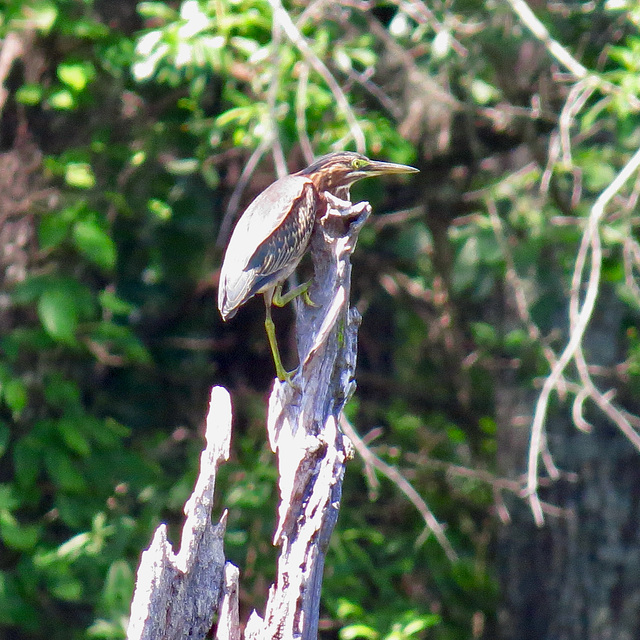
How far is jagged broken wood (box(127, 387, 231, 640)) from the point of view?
8.16 ft

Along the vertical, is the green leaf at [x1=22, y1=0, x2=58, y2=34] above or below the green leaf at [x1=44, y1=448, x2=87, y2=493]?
above

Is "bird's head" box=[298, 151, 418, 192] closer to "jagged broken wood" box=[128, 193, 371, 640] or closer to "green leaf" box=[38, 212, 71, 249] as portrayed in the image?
"jagged broken wood" box=[128, 193, 371, 640]

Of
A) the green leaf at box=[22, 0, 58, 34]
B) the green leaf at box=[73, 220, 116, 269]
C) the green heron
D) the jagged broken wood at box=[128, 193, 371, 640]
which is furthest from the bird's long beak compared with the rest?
the green leaf at box=[22, 0, 58, 34]

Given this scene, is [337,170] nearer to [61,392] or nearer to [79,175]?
[79,175]

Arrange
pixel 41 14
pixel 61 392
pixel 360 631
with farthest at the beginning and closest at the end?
pixel 61 392 < pixel 41 14 < pixel 360 631

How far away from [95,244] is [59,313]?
1.13 feet

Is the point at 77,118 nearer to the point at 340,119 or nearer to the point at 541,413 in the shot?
the point at 340,119

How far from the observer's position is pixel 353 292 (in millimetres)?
5926

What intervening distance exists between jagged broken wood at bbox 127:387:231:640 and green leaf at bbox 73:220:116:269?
6.45 ft

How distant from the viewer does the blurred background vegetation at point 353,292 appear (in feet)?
14.9

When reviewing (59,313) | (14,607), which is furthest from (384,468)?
(14,607)

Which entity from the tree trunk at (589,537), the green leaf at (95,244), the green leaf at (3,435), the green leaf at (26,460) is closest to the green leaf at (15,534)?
the green leaf at (26,460)

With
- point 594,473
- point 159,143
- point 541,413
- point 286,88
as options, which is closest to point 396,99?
point 286,88

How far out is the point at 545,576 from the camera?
223 inches
